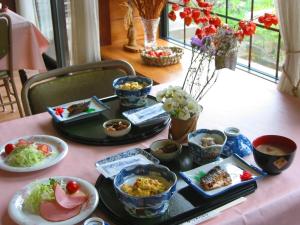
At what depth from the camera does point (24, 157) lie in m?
1.30

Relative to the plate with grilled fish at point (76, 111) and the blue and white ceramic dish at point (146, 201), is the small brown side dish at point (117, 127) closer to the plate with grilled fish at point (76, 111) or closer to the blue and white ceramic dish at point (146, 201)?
the plate with grilled fish at point (76, 111)

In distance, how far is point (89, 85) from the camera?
193cm

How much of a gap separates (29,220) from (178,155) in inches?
17.9

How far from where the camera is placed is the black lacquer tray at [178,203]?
1.05 m

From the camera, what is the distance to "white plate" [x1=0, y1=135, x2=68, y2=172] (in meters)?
1.28

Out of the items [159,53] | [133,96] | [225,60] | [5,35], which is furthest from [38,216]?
[5,35]

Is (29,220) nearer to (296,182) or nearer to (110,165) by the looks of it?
(110,165)

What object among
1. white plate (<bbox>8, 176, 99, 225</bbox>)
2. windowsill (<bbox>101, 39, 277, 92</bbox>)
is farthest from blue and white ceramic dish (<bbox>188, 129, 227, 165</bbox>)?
windowsill (<bbox>101, 39, 277, 92</bbox>)

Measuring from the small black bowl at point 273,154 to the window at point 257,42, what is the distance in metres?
1.11

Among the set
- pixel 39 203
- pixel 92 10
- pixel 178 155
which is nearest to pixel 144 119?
pixel 178 155

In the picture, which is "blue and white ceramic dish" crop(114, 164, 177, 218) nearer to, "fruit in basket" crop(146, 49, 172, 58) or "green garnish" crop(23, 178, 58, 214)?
"green garnish" crop(23, 178, 58, 214)

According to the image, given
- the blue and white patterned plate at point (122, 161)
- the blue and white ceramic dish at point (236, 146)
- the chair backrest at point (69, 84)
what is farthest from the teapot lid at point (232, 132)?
the chair backrest at point (69, 84)

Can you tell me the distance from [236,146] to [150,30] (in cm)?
166

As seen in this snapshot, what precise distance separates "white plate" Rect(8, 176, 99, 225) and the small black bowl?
0.43 meters
